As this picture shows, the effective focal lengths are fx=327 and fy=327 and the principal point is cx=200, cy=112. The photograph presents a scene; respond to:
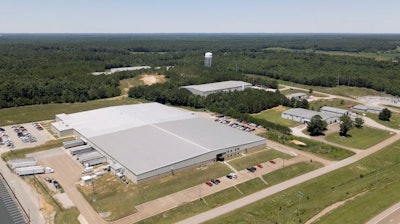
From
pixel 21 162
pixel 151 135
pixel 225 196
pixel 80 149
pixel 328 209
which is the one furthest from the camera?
pixel 151 135

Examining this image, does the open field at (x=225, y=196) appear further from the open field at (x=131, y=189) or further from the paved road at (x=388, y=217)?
the paved road at (x=388, y=217)

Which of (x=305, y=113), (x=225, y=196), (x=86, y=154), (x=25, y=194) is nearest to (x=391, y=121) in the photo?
(x=305, y=113)

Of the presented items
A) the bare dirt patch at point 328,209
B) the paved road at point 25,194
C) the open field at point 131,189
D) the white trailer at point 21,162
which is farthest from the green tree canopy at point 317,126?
the white trailer at point 21,162

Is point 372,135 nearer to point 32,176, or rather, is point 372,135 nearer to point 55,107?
point 32,176

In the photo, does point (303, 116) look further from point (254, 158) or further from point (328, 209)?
point (328, 209)

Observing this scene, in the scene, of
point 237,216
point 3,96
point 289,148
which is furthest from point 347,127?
point 3,96
